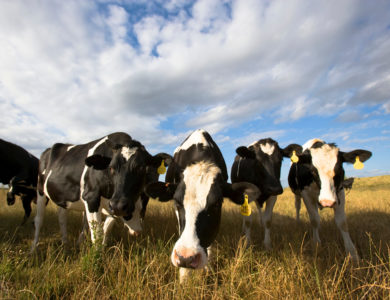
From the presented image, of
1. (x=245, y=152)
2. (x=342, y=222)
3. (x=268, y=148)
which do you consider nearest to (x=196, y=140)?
(x=245, y=152)

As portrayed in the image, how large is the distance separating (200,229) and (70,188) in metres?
3.46

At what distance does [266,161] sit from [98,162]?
3.52m

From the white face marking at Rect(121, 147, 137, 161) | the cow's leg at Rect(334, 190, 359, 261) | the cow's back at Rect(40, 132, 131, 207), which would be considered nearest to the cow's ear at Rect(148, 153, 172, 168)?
the white face marking at Rect(121, 147, 137, 161)

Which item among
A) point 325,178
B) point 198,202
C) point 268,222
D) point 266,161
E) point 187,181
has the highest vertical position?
point 266,161

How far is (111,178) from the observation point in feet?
15.4

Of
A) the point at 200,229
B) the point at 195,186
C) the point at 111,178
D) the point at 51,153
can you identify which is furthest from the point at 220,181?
the point at 51,153

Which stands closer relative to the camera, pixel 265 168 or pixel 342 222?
pixel 342 222

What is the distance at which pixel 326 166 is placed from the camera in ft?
16.7

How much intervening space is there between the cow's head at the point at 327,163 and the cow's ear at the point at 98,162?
405 cm

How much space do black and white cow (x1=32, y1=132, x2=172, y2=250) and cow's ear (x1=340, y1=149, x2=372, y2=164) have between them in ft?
12.5

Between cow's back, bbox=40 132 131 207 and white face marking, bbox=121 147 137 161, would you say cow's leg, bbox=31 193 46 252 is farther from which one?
white face marking, bbox=121 147 137 161

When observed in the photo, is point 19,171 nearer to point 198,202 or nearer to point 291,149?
point 198,202

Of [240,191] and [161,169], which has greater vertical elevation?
[161,169]

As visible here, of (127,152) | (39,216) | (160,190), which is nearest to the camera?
(160,190)
